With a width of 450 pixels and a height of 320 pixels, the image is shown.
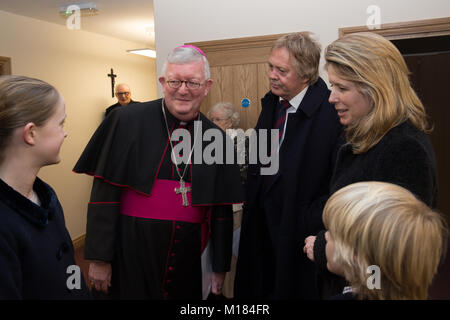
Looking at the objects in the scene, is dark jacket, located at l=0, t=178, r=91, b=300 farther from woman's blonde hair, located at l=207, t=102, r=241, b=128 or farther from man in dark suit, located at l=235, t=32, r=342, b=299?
woman's blonde hair, located at l=207, t=102, r=241, b=128

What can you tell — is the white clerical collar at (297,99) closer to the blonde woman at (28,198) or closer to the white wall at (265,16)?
the blonde woman at (28,198)

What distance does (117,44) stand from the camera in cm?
783

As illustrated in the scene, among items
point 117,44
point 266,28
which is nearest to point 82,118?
point 117,44

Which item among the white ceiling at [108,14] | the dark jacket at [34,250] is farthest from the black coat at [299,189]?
the white ceiling at [108,14]

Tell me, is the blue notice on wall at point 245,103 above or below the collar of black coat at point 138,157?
above

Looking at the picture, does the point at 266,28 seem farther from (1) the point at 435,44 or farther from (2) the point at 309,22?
(1) the point at 435,44

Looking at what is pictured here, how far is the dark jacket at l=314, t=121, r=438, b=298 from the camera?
1358 mm

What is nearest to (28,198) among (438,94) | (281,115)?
(281,115)

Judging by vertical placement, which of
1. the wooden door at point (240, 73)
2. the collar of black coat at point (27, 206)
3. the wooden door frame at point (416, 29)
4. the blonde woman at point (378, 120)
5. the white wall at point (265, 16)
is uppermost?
the white wall at point (265, 16)

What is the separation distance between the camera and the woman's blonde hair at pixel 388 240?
1010 millimetres

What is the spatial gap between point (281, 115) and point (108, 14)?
4443 millimetres

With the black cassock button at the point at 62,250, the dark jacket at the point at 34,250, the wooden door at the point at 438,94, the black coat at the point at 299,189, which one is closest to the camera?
the dark jacket at the point at 34,250

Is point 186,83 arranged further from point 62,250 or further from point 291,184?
point 62,250

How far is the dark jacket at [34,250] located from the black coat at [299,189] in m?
1.06
